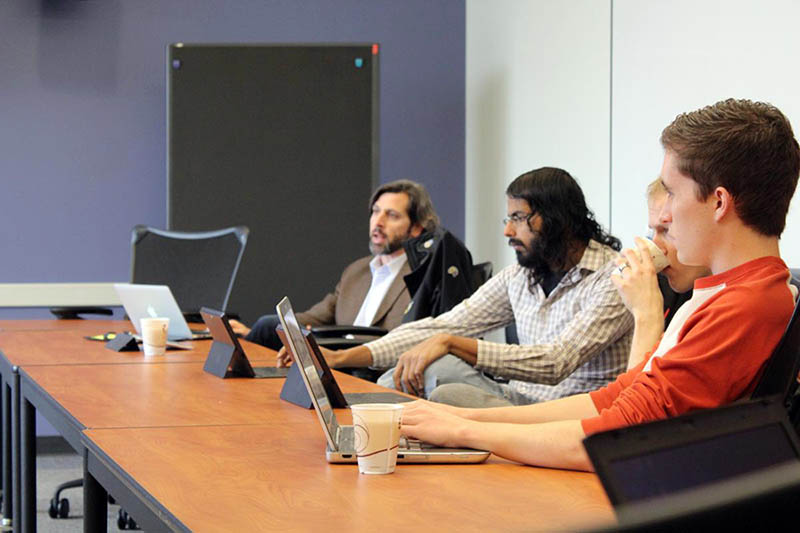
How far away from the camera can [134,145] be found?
5.36 meters

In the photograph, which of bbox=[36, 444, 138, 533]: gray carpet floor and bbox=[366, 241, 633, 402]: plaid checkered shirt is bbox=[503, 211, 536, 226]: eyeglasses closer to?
bbox=[366, 241, 633, 402]: plaid checkered shirt

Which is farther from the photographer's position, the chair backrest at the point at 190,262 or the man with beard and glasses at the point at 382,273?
the chair backrest at the point at 190,262

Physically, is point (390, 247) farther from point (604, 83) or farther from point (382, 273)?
point (604, 83)

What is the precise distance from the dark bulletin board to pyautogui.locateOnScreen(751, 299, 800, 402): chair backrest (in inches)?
151

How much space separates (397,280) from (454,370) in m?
1.40

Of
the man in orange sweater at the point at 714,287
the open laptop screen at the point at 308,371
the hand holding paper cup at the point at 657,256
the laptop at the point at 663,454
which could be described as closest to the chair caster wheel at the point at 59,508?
the hand holding paper cup at the point at 657,256

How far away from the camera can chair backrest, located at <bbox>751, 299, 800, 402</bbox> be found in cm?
132

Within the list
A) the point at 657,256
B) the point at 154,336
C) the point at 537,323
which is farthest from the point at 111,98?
the point at 657,256

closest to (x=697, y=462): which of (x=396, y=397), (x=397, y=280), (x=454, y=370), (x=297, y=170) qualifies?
(x=396, y=397)

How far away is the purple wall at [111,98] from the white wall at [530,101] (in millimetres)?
312

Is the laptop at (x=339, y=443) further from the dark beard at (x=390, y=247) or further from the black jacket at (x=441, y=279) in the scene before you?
the dark beard at (x=390, y=247)

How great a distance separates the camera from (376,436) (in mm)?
1248

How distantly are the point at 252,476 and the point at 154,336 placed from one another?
5.31 ft

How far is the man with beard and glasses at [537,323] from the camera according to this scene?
2.60 metres
